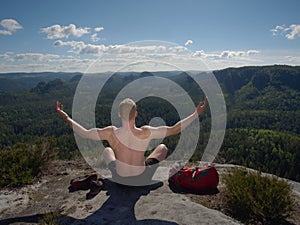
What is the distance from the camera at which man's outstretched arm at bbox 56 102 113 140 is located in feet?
15.4

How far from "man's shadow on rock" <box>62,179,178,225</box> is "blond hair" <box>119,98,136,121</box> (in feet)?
4.99

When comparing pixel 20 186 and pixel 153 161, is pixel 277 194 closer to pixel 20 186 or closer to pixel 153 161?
pixel 153 161

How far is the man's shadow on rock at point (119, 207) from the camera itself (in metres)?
3.95

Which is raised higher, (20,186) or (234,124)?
(20,186)

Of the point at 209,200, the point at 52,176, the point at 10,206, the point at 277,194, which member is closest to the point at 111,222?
the point at 209,200

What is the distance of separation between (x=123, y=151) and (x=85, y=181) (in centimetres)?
115

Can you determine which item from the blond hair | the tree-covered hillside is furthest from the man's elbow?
the tree-covered hillside

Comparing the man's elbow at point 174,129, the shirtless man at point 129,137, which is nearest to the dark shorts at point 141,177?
the shirtless man at point 129,137

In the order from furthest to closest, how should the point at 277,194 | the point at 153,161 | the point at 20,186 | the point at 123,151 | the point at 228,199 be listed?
the point at 20,186 < the point at 153,161 < the point at 123,151 < the point at 228,199 < the point at 277,194

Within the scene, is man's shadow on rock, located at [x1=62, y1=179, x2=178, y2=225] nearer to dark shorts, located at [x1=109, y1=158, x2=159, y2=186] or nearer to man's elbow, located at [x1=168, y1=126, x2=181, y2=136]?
dark shorts, located at [x1=109, y1=158, x2=159, y2=186]

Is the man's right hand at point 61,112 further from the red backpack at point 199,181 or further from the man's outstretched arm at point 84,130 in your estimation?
the red backpack at point 199,181

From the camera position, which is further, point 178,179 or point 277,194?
point 178,179

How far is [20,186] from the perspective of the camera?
5871mm

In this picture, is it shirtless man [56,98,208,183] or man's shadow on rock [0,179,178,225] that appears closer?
man's shadow on rock [0,179,178,225]
